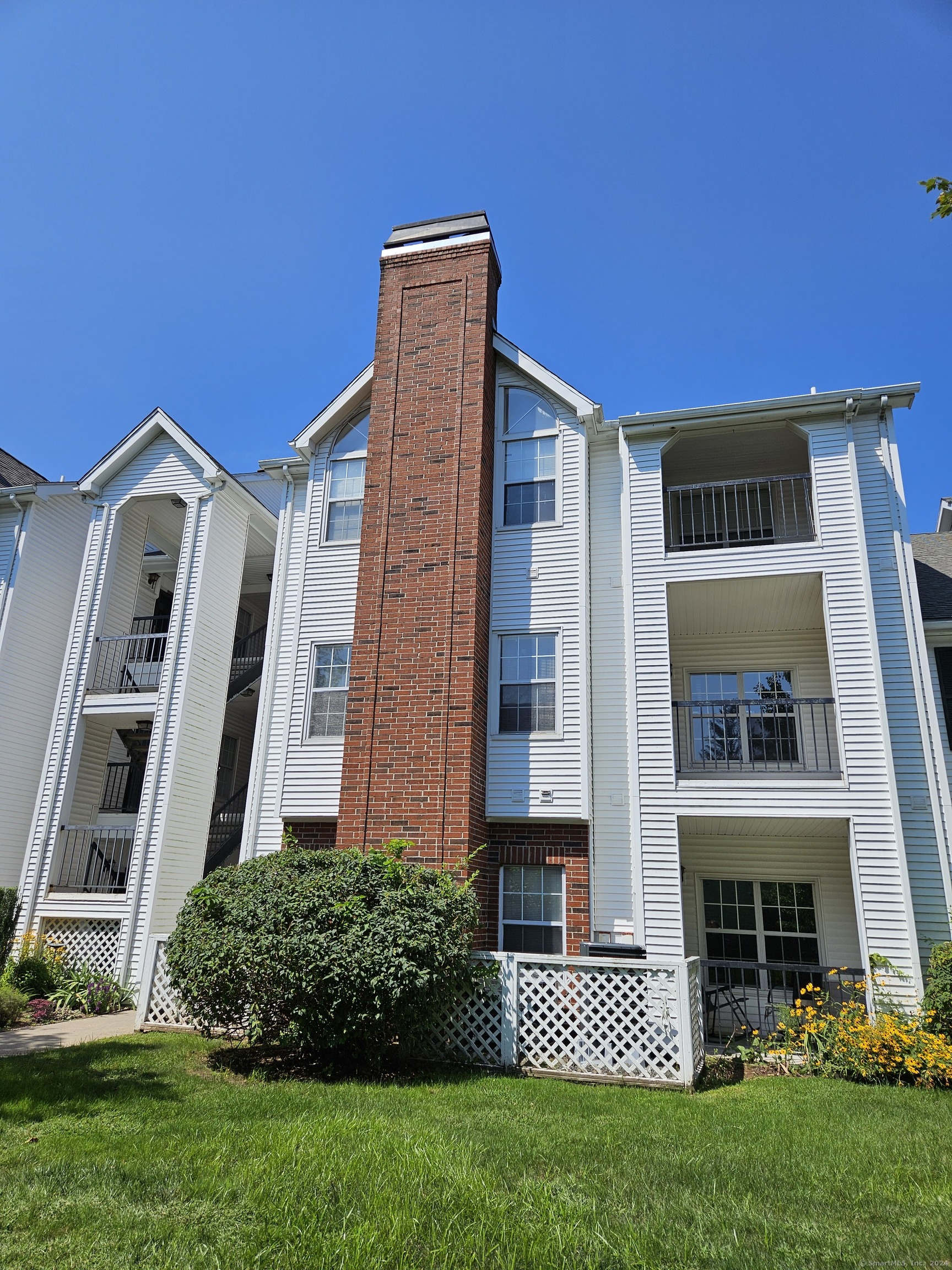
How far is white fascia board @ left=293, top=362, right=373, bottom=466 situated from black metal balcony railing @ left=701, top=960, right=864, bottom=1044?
11.3m

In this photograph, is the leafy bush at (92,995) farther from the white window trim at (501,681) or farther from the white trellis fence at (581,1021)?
the white window trim at (501,681)

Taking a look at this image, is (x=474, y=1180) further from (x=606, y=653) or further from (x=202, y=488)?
(x=202, y=488)

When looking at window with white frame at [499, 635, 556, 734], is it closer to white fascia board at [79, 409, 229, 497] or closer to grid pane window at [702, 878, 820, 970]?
grid pane window at [702, 878, 820, 970]

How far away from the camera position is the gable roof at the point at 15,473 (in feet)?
59.9

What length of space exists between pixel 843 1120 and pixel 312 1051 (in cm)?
551

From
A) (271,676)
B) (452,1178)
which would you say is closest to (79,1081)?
(452,1178)

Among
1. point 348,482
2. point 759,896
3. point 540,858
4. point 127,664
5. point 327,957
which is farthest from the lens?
point 127,664

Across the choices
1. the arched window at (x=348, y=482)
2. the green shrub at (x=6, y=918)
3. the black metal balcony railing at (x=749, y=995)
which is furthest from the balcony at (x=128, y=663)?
the black metal balcony railing at (x=749, y=995)

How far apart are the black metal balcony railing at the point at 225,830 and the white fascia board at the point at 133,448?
23.3ft

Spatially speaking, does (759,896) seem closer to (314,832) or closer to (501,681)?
(501,681)

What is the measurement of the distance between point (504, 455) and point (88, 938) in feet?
36.8

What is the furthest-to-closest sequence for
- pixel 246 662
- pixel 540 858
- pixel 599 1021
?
pixel 246 662, pixel 540 858, pixel 599 1021

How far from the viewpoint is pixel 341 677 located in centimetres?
1370

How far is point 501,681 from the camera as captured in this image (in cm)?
1295
